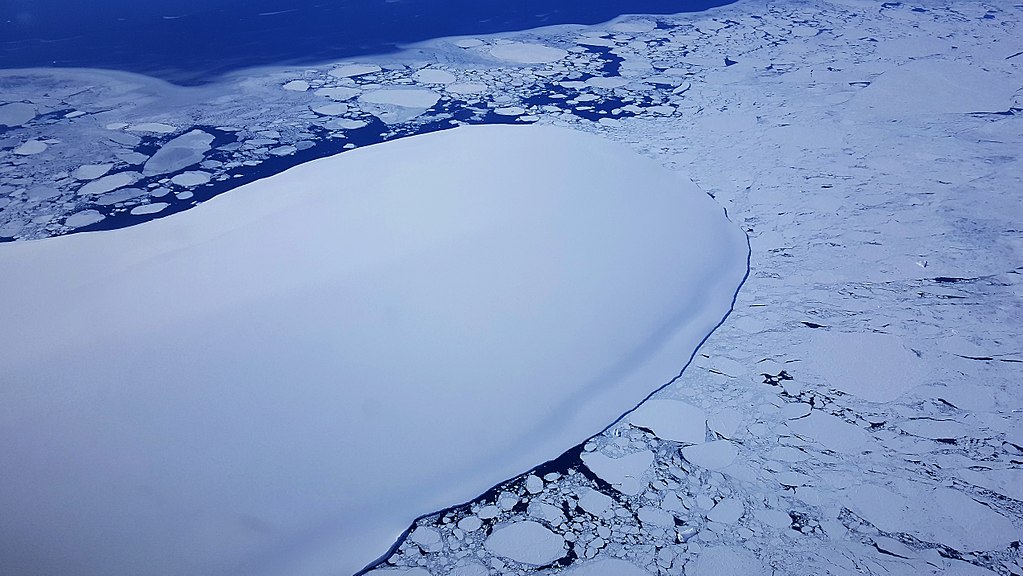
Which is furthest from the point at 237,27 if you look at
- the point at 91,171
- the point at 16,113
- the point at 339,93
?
the point at 91,171

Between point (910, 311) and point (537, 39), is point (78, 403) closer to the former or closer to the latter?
point (910, 311)

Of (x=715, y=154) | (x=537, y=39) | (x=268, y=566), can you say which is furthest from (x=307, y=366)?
(x=537, y=39)

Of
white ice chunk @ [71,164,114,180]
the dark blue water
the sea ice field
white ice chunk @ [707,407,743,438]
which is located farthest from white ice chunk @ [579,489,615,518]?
the dark blue water

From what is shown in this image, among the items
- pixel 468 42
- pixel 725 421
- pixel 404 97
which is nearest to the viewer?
pixel 725 421

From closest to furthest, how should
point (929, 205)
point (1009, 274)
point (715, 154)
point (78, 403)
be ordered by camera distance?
point (78, 403) → point (1009, 274) → point (929, 205) → point (715, 154)

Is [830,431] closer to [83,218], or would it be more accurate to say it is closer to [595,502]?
[595,502]

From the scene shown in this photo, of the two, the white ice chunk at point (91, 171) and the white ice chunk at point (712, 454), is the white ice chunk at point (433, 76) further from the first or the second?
the white ice chunk at point (712, 454)
